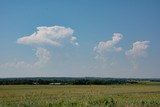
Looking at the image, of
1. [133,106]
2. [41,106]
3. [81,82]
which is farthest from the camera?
[81,82]

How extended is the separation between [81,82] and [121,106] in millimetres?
131714

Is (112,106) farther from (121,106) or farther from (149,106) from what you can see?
(149,106)

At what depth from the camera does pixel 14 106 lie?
2358 cm

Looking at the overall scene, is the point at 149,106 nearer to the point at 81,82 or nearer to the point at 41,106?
the point at 41,106

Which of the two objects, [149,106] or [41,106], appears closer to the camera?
[149,106]

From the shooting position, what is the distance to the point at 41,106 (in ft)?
82.3

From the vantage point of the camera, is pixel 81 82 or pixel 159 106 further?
pixel 81 82

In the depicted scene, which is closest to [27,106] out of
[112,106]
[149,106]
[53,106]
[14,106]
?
[14,106]

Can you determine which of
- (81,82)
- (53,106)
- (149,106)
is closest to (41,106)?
(53,106)

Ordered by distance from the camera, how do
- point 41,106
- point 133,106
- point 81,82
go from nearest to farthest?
1. point 133,106
2. point 41,106
3. point 81,82

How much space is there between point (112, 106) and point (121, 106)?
1.97ft

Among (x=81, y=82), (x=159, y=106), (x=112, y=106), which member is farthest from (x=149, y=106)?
(x=81, y=82)

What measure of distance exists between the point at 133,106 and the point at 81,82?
132 m

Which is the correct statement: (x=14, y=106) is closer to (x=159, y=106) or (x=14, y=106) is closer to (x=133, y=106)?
(x=133, y=106)
